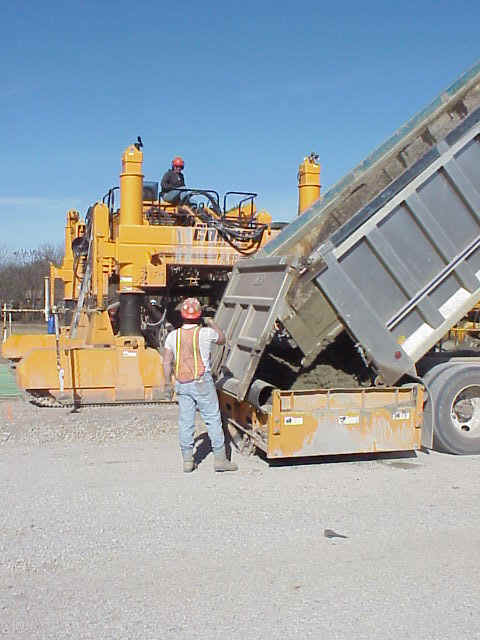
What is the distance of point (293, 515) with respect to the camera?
5.34m

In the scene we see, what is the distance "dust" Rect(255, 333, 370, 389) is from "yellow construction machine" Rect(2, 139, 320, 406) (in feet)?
7.71

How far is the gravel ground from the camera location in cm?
367

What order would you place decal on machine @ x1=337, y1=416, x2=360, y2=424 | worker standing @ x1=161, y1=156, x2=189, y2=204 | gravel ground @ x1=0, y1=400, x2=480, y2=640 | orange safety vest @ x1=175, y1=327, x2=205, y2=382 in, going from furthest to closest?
worker standing @ x1=161, y1=156, x2=189, y2=204
decal on machine @ x1=337, y1=416, x2=360, y2=424
orange safety vest @ x1=175, y1=327, x2=205, y2=382
gravel ground @ x1=0, y1=400, x2=480, y2=640

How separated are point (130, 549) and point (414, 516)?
6.80 feet

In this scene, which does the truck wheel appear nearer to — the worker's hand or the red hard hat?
the red hard hat

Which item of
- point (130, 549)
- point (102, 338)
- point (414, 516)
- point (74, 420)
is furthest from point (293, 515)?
point (102, 338)

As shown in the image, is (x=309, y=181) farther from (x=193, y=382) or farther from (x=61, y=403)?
(x=193, y=382)

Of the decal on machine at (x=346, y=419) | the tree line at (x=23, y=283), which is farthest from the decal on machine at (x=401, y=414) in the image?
the tree line at (x=23, y=283)

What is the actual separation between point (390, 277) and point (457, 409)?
1.61m

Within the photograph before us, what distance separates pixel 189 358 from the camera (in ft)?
21.9

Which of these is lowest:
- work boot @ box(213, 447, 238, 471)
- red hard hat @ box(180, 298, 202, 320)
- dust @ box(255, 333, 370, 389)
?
work boot @ box(213, 447, 238, 471)

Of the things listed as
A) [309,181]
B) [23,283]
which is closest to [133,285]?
[309,181]

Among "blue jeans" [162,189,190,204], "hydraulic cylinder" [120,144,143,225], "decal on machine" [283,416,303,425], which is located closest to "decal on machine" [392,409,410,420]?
"decal on machine" [283,416,303,425]

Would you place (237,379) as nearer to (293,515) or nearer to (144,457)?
(144,457)
